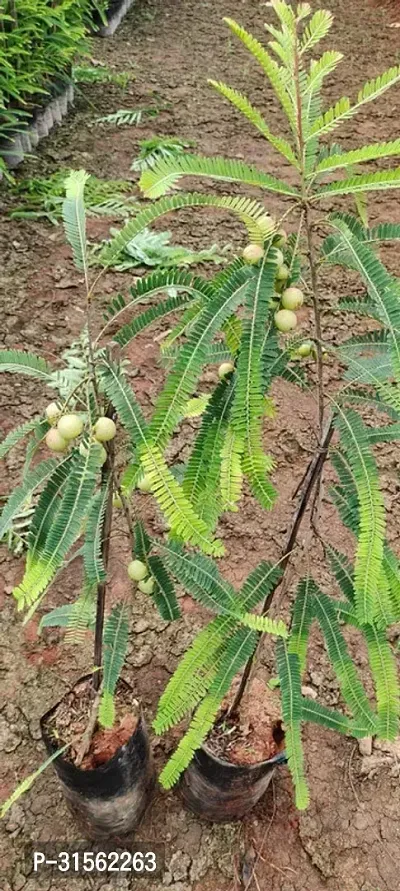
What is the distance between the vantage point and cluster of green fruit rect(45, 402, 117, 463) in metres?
1.11

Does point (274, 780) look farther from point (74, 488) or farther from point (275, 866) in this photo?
point (74, 488)

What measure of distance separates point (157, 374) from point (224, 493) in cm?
246

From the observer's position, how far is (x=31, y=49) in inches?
188

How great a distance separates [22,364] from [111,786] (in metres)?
1.20

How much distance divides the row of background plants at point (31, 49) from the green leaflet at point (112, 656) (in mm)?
3782

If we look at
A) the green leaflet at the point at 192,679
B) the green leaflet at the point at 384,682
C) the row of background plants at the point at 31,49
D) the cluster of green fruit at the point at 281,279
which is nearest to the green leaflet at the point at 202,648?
the green leaflet at the point at 192,679

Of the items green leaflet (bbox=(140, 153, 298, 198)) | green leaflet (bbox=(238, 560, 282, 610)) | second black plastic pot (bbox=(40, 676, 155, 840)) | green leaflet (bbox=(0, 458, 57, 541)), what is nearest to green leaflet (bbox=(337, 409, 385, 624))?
green leaflet (bbox=(238, 560, 282, 610))

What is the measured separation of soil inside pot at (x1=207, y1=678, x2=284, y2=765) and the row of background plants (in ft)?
12.8

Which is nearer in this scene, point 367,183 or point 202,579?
point 367,183

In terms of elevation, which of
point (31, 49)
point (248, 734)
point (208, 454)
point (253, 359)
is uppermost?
point (31, 49)

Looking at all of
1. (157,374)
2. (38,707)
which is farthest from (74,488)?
(157,374)

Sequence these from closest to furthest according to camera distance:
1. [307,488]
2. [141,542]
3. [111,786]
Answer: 1. [307,488]
2. [141,542]
3. [111,786]

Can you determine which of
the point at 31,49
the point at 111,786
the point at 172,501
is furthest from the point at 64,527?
the point at 31,49

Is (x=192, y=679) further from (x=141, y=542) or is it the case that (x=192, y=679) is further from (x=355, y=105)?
(x=355, y=105)
